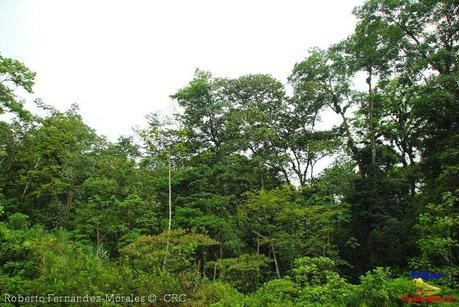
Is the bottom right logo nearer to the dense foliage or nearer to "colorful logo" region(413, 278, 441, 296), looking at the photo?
"colorful logo" region(413, 278, 441, 296)

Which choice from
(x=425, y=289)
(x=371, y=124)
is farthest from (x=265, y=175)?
(x=425, y=289)

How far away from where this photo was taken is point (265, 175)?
645 inches

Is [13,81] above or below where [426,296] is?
above

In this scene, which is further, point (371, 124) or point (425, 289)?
point (371, 124)

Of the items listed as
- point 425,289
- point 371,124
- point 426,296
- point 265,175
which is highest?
point 371,124

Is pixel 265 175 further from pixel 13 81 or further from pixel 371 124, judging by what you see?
pixel 13 81

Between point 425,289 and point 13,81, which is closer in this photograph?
point 425,289

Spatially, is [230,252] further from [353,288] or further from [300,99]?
[300,99]

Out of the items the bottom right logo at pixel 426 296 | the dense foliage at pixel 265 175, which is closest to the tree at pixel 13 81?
the dense foliage at pixel 265 175

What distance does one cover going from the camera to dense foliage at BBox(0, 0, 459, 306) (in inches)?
402

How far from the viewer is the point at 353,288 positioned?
642 centimetres

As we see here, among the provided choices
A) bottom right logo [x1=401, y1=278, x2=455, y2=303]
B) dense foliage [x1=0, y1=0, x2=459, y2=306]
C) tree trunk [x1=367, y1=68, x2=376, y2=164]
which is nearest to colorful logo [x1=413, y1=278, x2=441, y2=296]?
bottom right logo [x1=401, y1=278, x2=455, y2=303]

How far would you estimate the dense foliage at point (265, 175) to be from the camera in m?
10.2

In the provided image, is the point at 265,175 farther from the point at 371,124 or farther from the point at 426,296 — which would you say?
the point at 426,296
